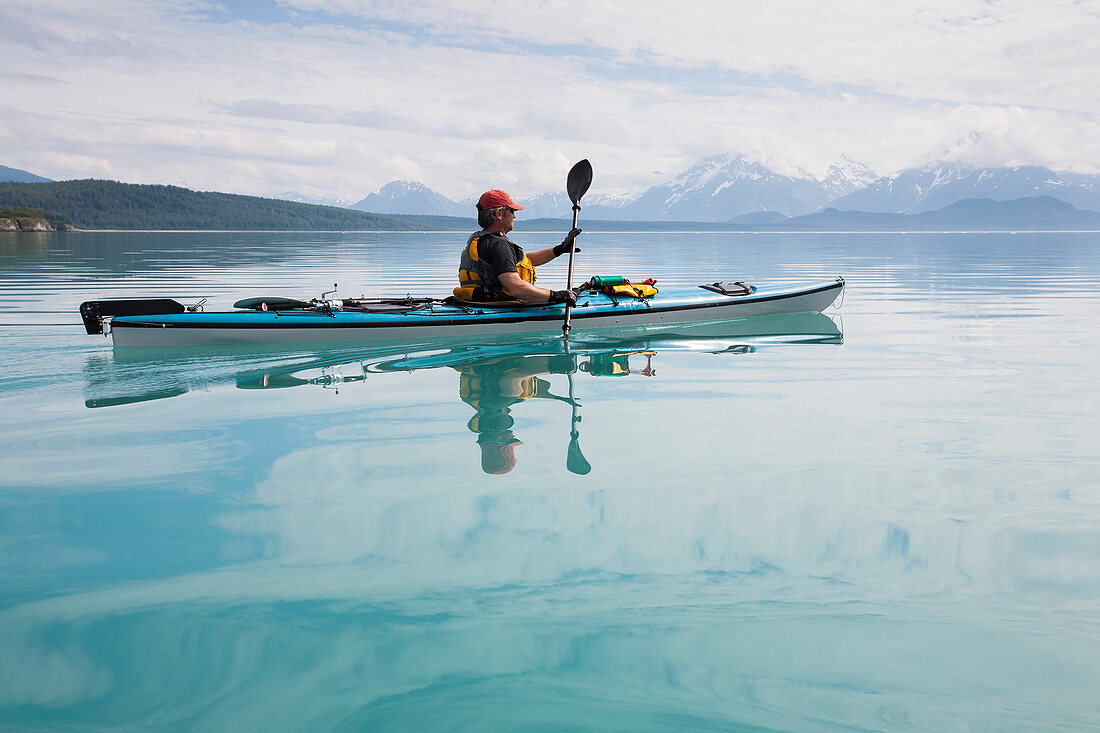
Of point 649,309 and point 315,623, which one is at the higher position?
point 649,309

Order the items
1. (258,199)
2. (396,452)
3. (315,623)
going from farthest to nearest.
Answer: (258,199)
(396,452)
(315,623)

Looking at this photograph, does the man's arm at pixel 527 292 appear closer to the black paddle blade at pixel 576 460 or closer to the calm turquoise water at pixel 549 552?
the calm turquoise water at pixel 549 552

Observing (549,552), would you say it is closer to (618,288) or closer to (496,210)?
(496,210)

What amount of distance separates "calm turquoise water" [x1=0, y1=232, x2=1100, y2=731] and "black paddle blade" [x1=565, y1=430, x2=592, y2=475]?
36 millimetres

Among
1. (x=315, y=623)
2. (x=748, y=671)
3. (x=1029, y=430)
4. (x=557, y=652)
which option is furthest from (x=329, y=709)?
(x=1029, y=430)

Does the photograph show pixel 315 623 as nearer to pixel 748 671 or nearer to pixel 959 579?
pixel 748 671

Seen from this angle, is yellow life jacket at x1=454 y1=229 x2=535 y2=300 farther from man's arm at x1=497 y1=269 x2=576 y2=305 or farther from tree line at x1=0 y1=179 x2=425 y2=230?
tree line at x1=0 y1=179 x2=425 y2=230

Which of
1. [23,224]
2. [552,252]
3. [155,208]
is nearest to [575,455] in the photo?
[552,252]

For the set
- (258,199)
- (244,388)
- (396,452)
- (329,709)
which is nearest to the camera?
(329,709)

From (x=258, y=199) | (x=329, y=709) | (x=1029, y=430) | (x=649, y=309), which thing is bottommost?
(x=329, y=709)

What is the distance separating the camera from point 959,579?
3.80 meters

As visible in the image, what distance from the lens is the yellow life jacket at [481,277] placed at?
416 inches

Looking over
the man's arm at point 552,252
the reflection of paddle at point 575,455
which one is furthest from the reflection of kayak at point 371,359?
the reflection of paddle at point 575,455

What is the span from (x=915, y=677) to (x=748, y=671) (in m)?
0.67
